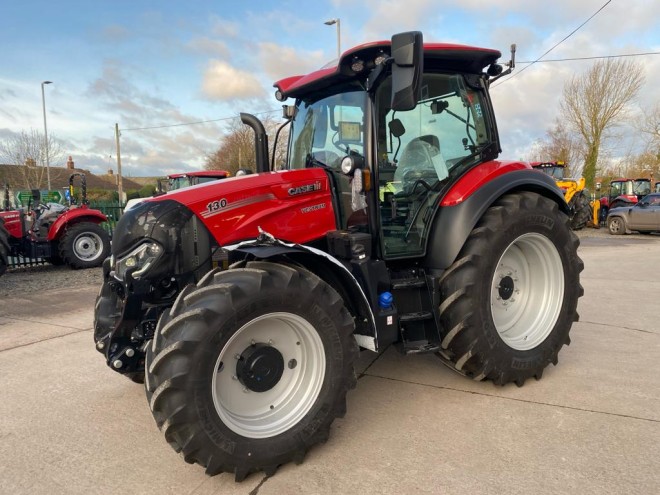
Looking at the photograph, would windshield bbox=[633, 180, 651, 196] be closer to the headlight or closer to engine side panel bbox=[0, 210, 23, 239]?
engine side panel bbox=[0, 210, 23, 239]

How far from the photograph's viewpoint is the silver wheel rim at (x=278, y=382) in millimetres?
2527

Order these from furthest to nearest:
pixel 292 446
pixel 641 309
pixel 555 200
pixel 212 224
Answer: pixel 641 309, pixel 555 200, pixel 212 224, pixel 292 446

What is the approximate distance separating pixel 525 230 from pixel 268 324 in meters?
2.01

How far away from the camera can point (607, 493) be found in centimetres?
229

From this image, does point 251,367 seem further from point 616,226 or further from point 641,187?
point 641,187

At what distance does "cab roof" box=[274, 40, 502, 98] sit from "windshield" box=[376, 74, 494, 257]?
95 mm

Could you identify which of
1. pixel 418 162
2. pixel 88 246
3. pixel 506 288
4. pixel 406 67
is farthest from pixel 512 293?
pixel 88 246

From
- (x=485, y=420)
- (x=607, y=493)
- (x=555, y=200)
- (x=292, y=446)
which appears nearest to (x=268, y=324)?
(x=292, y=446)

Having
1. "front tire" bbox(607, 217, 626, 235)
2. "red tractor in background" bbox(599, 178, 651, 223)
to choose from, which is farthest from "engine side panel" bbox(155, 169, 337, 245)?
"red tractor in background" bbox(599, 178, 651, 223)

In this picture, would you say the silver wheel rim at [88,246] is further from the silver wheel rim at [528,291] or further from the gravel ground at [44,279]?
the silver wheel rim at [528,291]

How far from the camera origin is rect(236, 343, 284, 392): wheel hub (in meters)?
2.55

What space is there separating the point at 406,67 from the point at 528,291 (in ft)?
7.11

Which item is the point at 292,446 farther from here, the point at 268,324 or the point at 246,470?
the point at 268,324

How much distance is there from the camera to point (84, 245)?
10.2m
